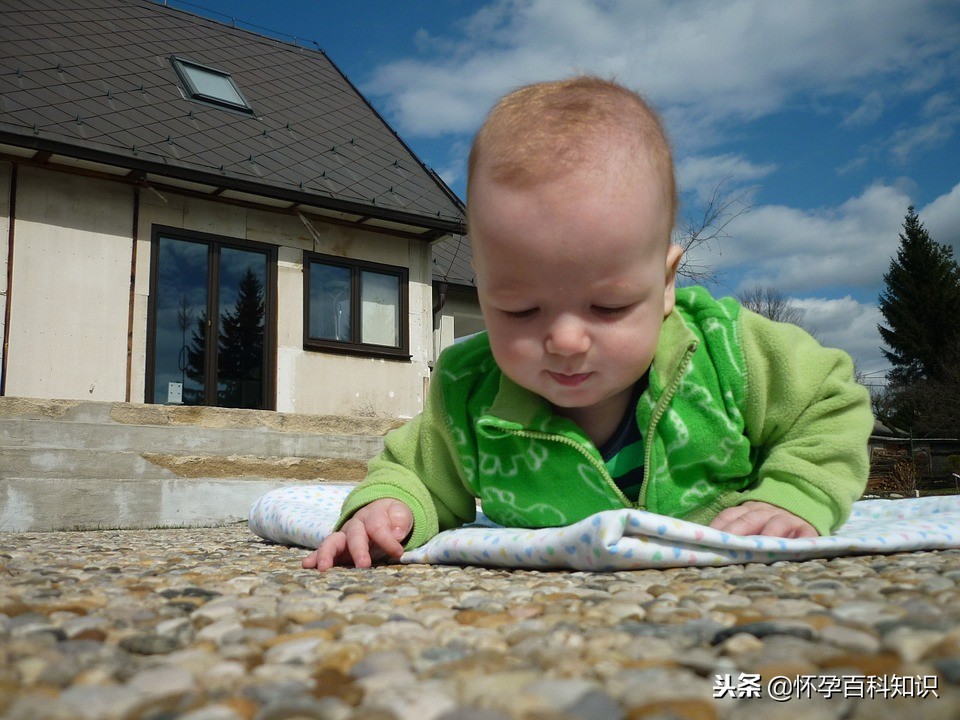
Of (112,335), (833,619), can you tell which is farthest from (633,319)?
(112,335)

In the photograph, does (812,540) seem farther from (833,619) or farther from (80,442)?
(80,442)

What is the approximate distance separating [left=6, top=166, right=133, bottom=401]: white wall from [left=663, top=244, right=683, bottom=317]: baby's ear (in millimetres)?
5771

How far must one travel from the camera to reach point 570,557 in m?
1.62

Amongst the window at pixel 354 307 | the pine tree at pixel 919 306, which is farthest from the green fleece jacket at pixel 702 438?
the pine tree at pixel 919 306

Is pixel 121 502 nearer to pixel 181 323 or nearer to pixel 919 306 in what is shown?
pixel 181 323

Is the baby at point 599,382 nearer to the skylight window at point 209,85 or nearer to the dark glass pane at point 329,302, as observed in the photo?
the dark glass pane at point 329,302

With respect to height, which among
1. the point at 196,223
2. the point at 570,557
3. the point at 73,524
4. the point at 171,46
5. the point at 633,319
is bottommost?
the point at 73,524

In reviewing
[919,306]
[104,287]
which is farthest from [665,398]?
[919,306]

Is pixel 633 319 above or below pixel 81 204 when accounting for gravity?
below

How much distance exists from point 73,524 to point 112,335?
2775mm

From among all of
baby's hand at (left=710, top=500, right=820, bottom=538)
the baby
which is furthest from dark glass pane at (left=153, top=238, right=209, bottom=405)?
baby's hand at (left=710, top=500, right=820, bottom=538)

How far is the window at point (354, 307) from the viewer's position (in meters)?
7.80

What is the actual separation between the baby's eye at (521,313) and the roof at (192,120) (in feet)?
18.7

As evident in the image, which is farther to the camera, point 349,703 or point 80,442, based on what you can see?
point 80,442
